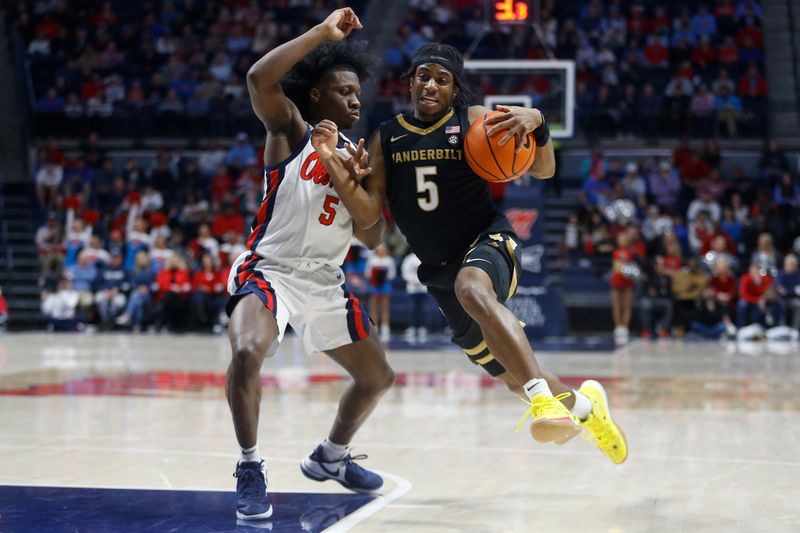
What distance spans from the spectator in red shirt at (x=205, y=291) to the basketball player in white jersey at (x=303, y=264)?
12274 millimetres

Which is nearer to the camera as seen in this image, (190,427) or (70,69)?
(190,427)

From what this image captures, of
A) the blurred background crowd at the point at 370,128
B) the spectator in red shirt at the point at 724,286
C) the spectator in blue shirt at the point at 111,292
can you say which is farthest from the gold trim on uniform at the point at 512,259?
the spectator in blue shirt at the point at 111,292

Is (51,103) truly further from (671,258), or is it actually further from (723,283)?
(723,283)

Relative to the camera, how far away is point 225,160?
784 inches

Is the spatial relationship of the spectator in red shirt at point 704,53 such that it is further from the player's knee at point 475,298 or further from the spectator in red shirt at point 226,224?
the player's knee at point 475,298

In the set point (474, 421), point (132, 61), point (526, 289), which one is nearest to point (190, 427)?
point (474, 421)

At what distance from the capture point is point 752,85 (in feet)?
62.7

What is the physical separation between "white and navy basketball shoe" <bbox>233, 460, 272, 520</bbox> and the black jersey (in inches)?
47.6

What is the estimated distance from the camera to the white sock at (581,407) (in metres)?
4.50

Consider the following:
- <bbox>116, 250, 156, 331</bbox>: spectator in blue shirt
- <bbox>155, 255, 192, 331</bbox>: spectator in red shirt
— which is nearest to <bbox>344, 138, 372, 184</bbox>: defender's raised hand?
<bbox>155, 255, 192, 331</bbox>: spectator in red shirt

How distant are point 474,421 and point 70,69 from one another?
16733 millimetres

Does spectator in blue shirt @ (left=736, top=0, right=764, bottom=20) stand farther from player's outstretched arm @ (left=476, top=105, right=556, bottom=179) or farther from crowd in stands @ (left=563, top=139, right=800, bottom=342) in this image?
player's outstretched arm @ (left=476, top=105, right=556, bottom=179)

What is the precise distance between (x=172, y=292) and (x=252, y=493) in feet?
43.4

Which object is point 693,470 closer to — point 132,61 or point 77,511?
point 77,511
